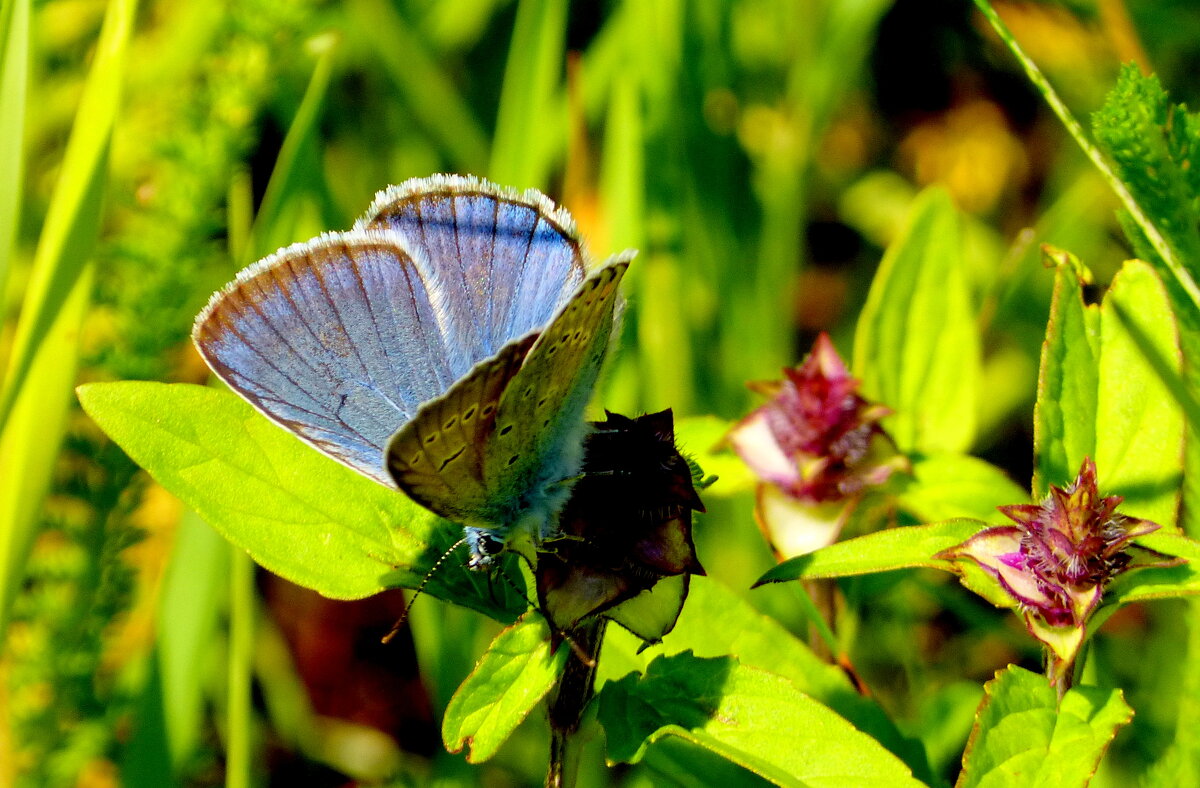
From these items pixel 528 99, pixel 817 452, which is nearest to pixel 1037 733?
pixel 817 452

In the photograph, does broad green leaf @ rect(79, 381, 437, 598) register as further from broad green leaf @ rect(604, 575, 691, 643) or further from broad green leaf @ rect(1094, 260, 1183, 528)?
broad green leaf @ rect(1094, 260, 1183, 528)

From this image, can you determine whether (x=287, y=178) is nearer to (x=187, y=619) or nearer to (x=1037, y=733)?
(x=187, y=619)

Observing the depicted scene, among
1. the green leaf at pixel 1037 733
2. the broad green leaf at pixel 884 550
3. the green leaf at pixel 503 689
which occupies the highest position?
the broad green leaf at pixel 884 550

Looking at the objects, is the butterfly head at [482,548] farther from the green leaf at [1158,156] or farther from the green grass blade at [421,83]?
the green grass blade at [421,83]

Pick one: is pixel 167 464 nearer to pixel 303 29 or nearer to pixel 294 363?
pixel 294 363

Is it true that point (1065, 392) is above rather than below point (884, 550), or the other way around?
above

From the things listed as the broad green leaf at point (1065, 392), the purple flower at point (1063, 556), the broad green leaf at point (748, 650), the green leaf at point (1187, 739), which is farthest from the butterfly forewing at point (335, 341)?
the green leaf at point (1187, 739)
